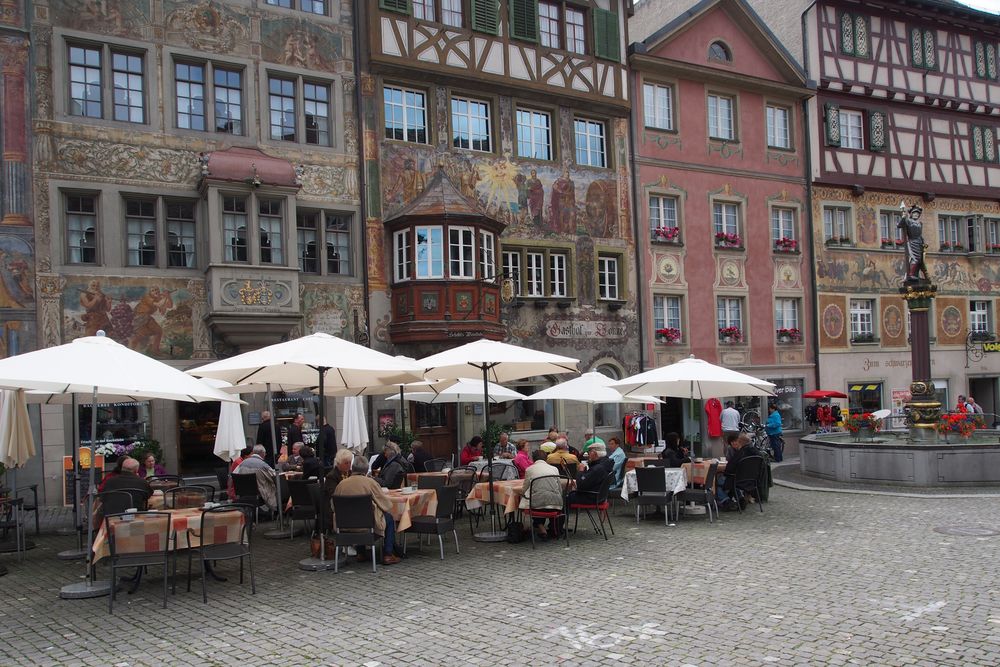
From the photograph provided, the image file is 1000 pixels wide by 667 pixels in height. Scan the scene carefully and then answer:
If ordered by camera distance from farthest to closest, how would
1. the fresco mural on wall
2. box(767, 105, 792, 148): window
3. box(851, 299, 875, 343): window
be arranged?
box(851, 299, 875, 343): window
box(767, 105, 792, 148): window
the fresco mural on wall

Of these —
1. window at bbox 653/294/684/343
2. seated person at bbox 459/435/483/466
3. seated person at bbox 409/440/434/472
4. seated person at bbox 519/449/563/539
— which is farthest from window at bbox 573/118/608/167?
seated person at bbox 519/449/563/539

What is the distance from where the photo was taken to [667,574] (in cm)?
871

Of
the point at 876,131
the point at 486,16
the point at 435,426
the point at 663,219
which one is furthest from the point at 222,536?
the point at 876,131

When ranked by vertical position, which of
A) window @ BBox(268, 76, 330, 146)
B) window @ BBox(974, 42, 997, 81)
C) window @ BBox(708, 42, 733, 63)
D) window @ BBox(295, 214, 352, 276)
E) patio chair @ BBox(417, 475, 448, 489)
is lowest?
patio chair @ BBox(417, 475, 448, 489)

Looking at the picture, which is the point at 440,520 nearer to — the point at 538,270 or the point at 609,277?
the point at 538,270

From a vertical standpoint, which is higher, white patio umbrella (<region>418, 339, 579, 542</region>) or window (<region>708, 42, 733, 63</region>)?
window (<region>708, 42, 733, 63</region>)

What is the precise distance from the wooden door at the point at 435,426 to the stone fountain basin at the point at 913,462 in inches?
342

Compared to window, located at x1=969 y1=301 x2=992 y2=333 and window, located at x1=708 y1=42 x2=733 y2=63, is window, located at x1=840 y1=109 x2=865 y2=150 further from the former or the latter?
window, located at x1=969 y1=301 x2=992 y2=333

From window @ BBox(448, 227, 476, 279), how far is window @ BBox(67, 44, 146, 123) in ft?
23.3

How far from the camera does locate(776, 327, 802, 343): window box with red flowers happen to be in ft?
88.8

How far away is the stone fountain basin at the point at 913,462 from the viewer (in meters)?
15.2

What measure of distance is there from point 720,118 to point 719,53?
210 centimetres

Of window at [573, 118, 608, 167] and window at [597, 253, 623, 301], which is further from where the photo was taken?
window at [597, 253, 623, 301]

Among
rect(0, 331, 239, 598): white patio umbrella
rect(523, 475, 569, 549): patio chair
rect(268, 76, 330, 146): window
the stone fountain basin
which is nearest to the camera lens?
rect(0, 331, 239, 598): white patio umbrella
